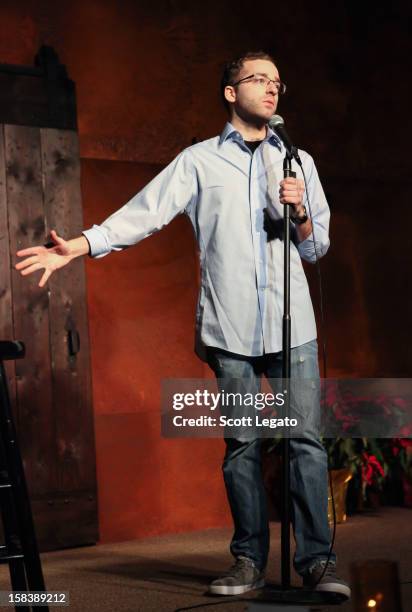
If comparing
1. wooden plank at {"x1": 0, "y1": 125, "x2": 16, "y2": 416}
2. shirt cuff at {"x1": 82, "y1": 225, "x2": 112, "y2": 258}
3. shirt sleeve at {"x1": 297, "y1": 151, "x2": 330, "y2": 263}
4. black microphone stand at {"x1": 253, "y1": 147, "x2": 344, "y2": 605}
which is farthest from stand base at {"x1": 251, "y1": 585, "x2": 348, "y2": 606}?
wooden plank at {"x1": 0, "y1": 125, "x2": 16, "y2": 416}

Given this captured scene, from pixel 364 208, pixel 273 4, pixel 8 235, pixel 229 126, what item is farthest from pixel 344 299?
pixel 229 126

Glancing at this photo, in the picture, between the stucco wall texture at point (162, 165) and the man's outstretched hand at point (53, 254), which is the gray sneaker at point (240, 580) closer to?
the man's outstretched hand at point (53, 254)

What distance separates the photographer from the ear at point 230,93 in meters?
3.13

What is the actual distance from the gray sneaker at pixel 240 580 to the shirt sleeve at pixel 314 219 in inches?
37.0

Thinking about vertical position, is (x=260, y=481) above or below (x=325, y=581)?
above

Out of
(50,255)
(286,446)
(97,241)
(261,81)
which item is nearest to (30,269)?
(50,255)

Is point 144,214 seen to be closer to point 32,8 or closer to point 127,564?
point 127,564

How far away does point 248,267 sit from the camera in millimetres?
3051

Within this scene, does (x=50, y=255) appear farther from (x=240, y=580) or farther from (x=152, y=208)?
(x=240, y=580)

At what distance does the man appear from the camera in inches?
117

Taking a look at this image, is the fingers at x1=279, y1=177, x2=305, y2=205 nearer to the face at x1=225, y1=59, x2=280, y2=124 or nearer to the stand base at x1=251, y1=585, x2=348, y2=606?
the face at x1=225, y1=59, x2=280, y2=124

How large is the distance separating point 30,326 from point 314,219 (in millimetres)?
1611

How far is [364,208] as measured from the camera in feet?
17.4

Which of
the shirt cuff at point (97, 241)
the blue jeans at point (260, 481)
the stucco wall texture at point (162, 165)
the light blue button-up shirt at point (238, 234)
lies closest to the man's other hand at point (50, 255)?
the shirt cuff at point (97, 241)
